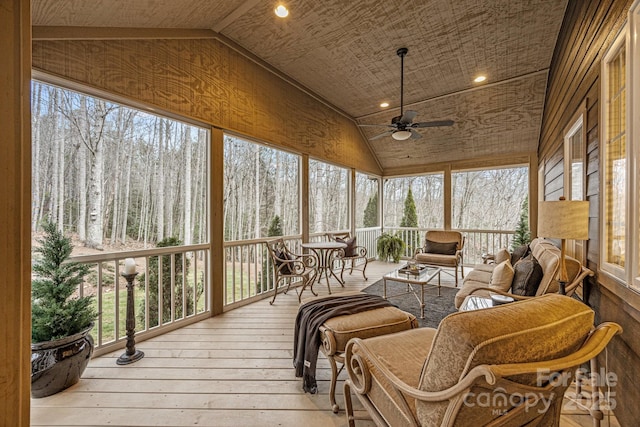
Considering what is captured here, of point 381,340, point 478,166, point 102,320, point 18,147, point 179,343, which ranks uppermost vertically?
point 478,166

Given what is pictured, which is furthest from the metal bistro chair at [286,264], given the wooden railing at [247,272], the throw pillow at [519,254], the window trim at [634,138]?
the window trim at [634,138]

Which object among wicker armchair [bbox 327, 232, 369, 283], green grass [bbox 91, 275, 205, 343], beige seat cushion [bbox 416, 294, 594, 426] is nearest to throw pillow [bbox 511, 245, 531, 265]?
wicker armchair [bbox 327, 232, 369, 283]

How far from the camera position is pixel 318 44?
11.6ft

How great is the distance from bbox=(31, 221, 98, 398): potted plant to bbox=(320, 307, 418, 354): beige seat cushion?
182 cm

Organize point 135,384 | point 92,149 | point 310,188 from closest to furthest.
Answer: point 135,384 < point 92,149 < point 310,188

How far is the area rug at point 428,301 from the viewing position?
3.22 metres

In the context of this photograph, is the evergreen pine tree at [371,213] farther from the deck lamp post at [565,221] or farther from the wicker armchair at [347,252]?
the deck lamp post at [565,221]

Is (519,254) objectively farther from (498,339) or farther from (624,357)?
(498,339)

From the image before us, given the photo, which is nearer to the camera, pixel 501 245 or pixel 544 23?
pixel 544 23

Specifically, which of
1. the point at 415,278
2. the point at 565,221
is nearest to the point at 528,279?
the point at 565,221

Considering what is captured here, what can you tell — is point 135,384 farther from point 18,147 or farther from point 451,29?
point 451,29

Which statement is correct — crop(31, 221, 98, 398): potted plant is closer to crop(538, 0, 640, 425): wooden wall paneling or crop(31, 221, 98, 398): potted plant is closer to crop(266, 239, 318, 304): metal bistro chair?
crop(266, 239, 318, 304): metal bistro chair

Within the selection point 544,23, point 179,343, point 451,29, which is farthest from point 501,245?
point 179,343

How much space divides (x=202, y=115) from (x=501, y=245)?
6.42 m
